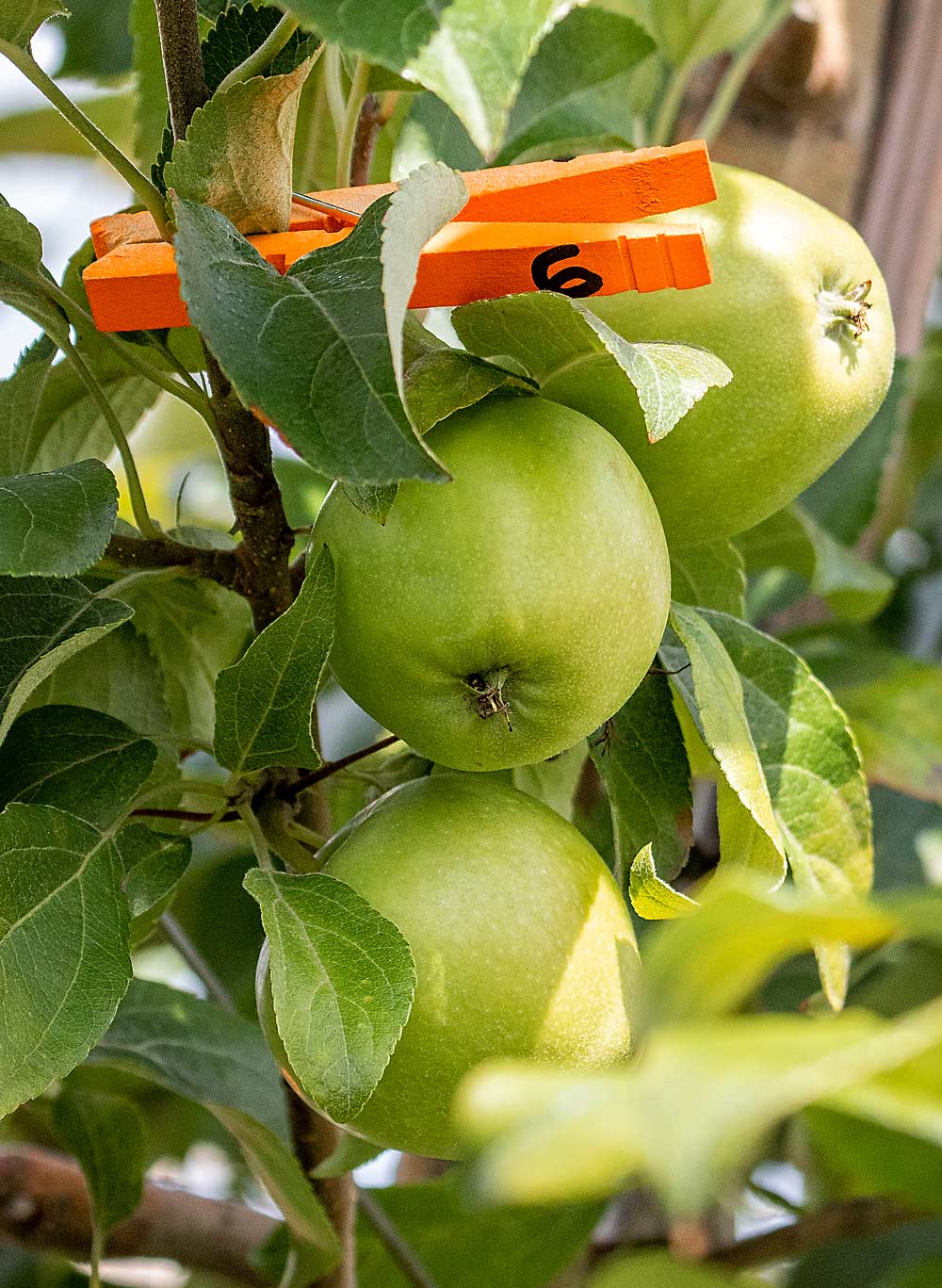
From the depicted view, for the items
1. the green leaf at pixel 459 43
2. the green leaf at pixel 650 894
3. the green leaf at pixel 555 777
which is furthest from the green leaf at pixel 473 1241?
the green leaf at pixel 459 43

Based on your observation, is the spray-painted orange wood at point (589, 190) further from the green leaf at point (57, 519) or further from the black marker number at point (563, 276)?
the green leaf at point (57, 519)

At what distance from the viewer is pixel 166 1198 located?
77 centimetres

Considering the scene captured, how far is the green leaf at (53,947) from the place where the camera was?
385 millimetres

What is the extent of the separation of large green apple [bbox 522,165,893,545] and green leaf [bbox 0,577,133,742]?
0.57 feet

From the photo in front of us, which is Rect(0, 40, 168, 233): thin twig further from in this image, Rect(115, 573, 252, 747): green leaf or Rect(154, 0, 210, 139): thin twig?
Rect(115, 573, 252, 747): green leaf

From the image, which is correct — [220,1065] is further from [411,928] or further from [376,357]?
[376,357]

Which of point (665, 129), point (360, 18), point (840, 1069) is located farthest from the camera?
point (665, 129)

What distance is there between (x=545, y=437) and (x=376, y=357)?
0.07 meters

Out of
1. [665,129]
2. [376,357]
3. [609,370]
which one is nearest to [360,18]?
[376,357]

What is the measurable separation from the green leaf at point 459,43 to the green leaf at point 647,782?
0.27 meters

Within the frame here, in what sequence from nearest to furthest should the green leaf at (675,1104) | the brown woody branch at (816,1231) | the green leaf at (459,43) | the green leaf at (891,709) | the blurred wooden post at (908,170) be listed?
the green leaf at (675,1104) < the green leaf at (459,43) < the brown woody branch at (816,1231) < the green leaf at (891,709) < the blurred wooden post at (908,170)

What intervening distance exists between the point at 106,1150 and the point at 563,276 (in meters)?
0.49

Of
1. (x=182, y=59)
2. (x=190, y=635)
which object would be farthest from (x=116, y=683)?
(x=182, y=59)

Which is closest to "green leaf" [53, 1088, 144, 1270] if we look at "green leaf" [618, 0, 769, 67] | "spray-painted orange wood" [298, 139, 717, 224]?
"spray-painted orange wood" [298, 139, 717, 224]
